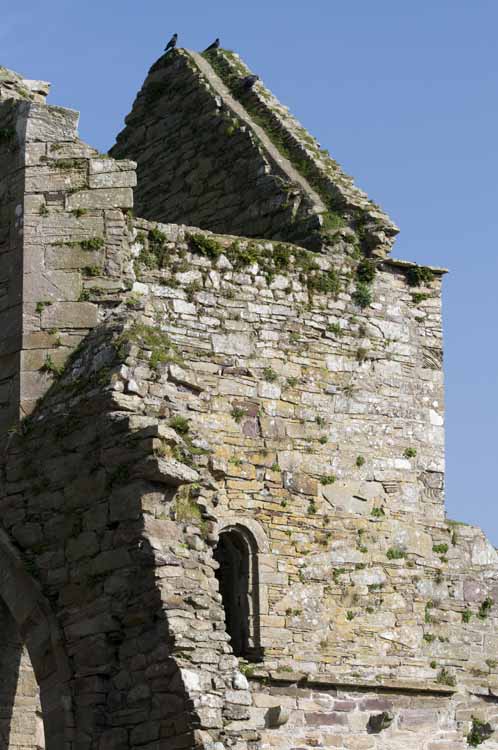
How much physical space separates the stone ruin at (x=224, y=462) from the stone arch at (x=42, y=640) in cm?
2

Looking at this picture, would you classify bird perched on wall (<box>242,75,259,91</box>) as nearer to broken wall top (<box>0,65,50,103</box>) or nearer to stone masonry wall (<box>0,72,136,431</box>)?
broken wall top (<box>0,65,50,103</box>)

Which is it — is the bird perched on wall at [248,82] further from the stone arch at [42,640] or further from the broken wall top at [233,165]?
the stone arch at [42,640]

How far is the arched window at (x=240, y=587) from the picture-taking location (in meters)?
19.4

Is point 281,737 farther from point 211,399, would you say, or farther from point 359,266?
point 359,266

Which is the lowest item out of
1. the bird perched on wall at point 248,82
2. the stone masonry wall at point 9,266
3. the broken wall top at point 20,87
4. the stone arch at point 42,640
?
the stone arch at point 42,640

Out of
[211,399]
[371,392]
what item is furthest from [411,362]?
[211,399]

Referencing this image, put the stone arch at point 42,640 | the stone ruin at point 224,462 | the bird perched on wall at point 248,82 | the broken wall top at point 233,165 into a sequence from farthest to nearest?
the bird perched on wall at point 248,82, the broken wall top at point 233,165, the stone arch at point 42,640, the stone ruin at point 224,462

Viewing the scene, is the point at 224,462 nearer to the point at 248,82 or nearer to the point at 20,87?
the point at 20,87

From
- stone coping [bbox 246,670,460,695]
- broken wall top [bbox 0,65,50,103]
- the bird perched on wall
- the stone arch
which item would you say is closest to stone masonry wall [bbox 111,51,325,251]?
the bird perched on wall

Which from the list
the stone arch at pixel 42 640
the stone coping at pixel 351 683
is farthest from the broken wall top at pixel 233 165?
the stone arch at pixel 42 640

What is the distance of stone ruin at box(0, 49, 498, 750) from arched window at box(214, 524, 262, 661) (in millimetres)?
21

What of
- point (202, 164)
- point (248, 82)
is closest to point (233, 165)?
point (202, 164)

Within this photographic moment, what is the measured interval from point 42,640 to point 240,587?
2886mm

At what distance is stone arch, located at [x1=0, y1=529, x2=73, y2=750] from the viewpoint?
1677cm
